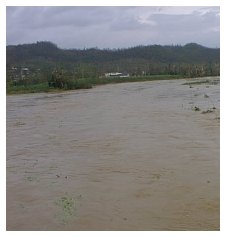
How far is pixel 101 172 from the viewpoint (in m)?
6.01

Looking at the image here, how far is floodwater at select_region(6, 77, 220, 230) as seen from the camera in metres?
4.22

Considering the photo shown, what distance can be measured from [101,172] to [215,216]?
7.17 ft

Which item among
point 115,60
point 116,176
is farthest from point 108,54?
point 116,176

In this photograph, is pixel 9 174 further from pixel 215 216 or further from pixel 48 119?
pixel 48 119

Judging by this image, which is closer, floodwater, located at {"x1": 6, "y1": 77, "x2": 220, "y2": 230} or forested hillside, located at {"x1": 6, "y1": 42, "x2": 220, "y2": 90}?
floodwater, located at {"x1": 6, "y1": 77, "x2": 220, "y2": 230}

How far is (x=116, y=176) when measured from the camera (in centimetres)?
576

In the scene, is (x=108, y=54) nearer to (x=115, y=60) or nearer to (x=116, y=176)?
(x=115, y=60)

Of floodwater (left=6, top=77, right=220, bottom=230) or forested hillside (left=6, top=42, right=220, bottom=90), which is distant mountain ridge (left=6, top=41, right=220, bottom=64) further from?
floodwater (left=6, top=77, right=220, bottom=230)

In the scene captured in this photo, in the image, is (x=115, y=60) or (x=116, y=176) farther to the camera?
(x=115, y=60)

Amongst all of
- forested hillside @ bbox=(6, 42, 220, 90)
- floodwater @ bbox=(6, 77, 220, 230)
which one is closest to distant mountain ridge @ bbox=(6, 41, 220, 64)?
A: forested hillside @ bbox=(6, 42, 220, 90)

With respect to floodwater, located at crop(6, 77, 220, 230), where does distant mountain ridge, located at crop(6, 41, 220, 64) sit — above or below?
above

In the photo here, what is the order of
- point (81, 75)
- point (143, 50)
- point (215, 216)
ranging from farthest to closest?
point (143, 50) < point (81, 75) < point (215, 216)

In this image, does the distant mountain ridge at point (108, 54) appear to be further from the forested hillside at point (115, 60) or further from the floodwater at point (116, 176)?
the floodwater at point (116, 176)

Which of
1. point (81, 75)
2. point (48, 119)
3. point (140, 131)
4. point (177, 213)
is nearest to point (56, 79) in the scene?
point (81, 75)
